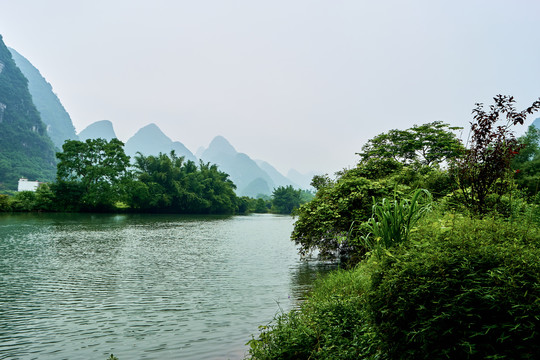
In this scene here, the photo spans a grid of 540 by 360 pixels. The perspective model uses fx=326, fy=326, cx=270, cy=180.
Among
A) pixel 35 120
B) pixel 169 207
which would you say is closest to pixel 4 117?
pixel 35 120

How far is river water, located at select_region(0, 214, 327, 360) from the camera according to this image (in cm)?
517

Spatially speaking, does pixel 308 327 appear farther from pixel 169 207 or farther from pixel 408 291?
pixel 169 207

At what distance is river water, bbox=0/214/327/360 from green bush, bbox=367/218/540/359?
Answer: 2.89 metres

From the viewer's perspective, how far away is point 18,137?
11519 cm

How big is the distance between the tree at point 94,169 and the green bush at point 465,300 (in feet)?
165

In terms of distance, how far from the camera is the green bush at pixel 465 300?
2262mm

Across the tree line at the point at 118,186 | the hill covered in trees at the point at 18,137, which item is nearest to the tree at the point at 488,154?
the tree line at the point at 118,186

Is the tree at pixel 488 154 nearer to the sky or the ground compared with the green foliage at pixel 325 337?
nearer to the sky

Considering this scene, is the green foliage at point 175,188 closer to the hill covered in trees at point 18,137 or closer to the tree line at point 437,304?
the hill covered in trees at point 18,137

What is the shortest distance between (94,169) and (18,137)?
3683 inches

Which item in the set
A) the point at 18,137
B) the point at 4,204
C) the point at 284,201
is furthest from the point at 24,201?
the point at 18,137

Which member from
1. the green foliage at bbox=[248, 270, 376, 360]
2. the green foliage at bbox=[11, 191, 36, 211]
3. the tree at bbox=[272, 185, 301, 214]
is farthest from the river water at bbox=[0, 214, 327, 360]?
the tree at bbox=[272, 185, 301, 214]

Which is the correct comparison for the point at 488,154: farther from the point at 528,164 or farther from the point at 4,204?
the point at 4,204

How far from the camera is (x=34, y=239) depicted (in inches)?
676
